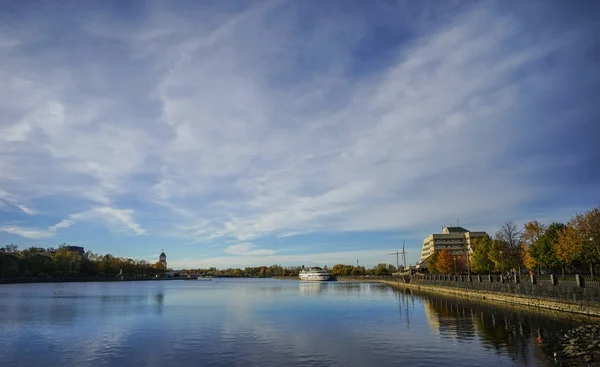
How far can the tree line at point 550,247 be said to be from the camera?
7344cm

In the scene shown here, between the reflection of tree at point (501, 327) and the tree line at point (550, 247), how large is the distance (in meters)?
15.2

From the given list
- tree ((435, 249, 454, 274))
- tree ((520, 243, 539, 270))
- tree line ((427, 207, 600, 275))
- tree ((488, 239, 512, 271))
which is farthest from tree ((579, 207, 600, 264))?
Result: tree ((435, 249, 454, 274))

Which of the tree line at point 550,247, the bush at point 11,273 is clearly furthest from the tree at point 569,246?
the bush at point 11,273

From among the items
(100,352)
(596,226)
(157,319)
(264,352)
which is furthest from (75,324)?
(596,226)

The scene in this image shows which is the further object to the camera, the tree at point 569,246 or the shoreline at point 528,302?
the tree at point 569,246

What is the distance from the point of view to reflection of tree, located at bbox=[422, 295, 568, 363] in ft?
107

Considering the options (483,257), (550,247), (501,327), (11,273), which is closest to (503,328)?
(501,327)

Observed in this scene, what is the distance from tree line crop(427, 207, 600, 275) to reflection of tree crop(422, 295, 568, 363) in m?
15.2

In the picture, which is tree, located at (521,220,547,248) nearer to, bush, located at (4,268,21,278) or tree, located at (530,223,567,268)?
tree, located at (530,223,567,268)

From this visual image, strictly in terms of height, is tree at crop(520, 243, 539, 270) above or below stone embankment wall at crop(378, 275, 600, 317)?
above

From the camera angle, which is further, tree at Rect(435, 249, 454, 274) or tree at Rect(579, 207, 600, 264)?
tree at Rect(435, 249, 454, 274)

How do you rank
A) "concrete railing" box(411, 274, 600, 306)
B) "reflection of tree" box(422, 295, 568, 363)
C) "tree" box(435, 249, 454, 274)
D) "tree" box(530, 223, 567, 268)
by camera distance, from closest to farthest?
"reflection of tree" box(422, 295, 568, 363) < "concrete railing" box(411, 274, 600, 306) < "tree" box(530, 223, 567, 268) < "tree" box(435, 249, 454, 274)

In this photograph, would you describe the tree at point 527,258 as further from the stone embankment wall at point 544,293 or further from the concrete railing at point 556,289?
the concrete railing at point 556,289

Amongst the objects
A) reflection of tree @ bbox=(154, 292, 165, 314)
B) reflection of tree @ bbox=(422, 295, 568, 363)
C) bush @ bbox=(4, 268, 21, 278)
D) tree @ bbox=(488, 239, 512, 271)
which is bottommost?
reflection of tree @ bbox=(154, 292, 165, 314)
